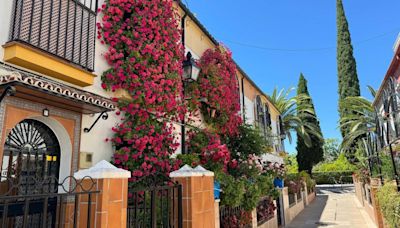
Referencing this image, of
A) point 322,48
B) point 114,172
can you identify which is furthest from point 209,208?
point 322,48

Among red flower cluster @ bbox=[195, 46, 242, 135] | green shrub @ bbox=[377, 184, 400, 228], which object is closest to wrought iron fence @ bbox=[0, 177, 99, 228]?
red flower cluster @ bbox=[195, 46, 242, 135]

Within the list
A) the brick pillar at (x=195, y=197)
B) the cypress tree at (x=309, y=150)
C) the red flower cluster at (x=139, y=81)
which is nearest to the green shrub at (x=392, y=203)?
the brick pillar at (x=195, y=197)

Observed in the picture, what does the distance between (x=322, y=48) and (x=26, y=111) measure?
2346cm

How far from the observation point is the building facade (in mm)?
4773

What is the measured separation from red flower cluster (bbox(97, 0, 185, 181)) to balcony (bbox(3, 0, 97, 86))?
552 mm

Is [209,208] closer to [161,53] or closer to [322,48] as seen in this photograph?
[161,53]

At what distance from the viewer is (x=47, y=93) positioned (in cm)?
474

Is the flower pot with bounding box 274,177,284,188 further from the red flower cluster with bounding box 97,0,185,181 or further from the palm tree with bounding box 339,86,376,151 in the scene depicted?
the palm tree with bounding box 339,86,376,151

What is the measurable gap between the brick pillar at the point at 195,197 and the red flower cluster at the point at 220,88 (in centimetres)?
501

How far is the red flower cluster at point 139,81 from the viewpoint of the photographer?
6.60m

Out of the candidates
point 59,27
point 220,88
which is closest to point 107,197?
point 59,27

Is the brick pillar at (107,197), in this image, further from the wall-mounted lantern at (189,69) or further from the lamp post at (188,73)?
the wall-mounted lantern at (189,69)

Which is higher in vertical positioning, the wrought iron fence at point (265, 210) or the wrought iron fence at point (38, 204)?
the wrought iron fence at point (38, 204)

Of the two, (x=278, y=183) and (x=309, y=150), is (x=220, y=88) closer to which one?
(x=278, y=183)
